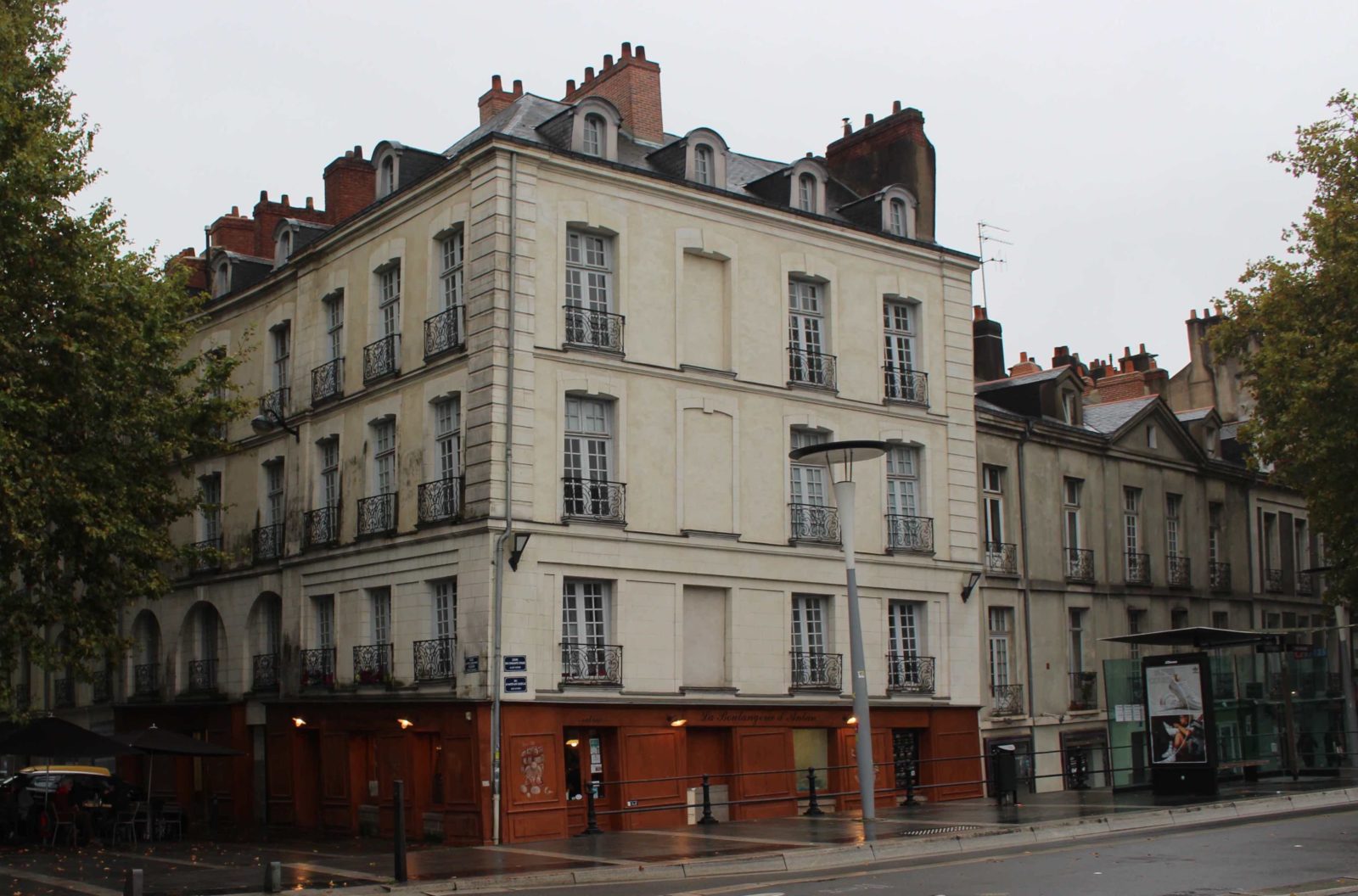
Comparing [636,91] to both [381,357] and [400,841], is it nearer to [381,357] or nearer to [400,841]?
[381,357]

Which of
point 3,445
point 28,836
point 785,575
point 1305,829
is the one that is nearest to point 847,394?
point 785,575

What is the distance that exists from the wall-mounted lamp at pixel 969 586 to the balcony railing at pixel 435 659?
1138 cm

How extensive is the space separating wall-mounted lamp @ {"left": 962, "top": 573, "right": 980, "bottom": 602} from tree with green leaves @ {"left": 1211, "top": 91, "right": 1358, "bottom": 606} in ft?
32.3

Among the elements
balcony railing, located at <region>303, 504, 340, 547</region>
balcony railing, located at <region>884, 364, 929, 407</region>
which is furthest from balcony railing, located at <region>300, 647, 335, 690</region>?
balcony railing, located at <region>884, 364, 929, 407</region>

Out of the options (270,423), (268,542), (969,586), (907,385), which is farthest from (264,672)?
(969,586)

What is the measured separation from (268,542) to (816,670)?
12.4 m

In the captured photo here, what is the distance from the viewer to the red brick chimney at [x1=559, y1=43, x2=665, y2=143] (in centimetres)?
3178

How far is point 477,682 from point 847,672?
8.14 m

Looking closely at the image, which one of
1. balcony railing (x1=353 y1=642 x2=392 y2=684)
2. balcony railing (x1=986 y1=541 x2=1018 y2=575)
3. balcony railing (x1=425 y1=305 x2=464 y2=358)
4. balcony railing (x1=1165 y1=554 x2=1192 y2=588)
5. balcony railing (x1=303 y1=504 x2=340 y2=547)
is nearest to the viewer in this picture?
balcony railing (x1=425 y1=305 x2=464 y2=358)

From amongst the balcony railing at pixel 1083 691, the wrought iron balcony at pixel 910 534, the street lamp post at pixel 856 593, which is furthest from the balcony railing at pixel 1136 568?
the street lamp post at pixel 856 593

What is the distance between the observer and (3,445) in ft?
68.7

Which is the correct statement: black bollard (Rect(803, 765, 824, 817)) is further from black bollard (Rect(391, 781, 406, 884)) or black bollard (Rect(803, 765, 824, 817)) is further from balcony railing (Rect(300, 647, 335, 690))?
black bollard (Rect(391, 781, 406, 884))

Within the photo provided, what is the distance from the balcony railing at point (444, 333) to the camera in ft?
88.0

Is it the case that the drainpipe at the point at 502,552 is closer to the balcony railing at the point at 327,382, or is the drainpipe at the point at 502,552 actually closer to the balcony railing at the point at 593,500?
the balcony railing at the point at 593,500
